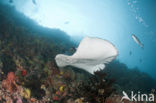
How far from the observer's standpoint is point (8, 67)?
6.29 metres

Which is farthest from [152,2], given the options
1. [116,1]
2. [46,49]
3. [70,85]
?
[70,85]

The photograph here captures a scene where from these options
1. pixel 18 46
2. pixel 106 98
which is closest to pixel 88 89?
pixel 106 98

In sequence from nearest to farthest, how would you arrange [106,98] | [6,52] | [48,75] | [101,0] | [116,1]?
[106,98], [48,75], [6,52], [116,1], [101,0]

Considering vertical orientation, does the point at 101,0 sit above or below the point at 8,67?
above

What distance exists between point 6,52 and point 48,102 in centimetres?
419

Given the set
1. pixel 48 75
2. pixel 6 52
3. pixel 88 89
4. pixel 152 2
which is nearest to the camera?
pixel 88 89

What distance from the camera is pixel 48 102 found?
182 inches

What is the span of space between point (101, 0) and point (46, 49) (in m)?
32.3

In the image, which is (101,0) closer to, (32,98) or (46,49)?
(46,49)

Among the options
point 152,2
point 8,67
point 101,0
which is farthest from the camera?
point 101,0

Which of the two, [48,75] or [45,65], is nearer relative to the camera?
[48,75]

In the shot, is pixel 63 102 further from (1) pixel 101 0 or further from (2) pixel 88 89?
(1) pixel 101 0

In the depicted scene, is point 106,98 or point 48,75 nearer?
point 106,98

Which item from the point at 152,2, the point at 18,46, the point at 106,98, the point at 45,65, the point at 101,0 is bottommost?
the point at 106,98
